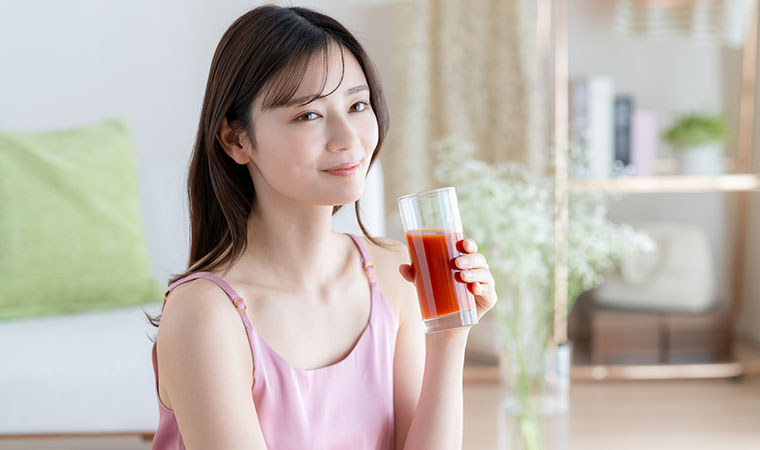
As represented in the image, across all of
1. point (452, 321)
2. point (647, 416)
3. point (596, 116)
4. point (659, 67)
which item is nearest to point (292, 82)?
point (452, 321)

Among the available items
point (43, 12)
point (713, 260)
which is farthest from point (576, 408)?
point (43, 12)

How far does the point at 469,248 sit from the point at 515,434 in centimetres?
106

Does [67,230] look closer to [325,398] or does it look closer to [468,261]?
[325,398]

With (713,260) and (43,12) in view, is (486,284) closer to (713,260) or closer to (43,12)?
(43,12)

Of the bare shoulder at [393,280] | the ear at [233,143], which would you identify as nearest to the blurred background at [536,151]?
the bare shoulder at [393,280]

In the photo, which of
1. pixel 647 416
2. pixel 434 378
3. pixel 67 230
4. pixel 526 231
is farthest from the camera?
pixel 647 416

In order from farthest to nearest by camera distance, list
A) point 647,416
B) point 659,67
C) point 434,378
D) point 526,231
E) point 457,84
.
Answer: point 659,67 < point 457,84 < point 647,416 < point 526,231 < point 434,378

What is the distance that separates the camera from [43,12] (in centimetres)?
305

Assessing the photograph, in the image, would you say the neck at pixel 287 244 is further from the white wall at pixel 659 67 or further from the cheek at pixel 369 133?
the white wall at pixel 659 67

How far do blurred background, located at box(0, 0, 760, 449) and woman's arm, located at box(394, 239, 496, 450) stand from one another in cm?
88

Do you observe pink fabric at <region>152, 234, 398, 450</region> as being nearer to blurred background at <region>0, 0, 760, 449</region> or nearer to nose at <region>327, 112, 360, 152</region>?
nose at <region>327, 112, 360, 152</region>

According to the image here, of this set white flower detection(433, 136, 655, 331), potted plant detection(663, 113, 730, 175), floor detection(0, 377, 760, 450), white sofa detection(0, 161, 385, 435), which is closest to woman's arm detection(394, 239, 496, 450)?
white sofa detection(0, 161, 385, 435)

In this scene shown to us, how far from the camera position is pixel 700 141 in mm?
3170

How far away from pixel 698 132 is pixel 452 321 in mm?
2437
